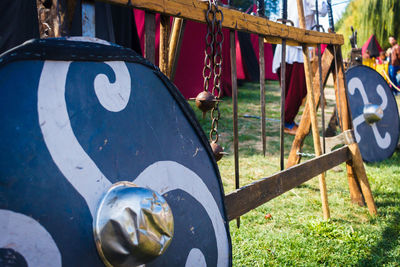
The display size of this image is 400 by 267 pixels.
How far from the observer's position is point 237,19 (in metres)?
1.38

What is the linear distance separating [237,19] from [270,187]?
2.27ft

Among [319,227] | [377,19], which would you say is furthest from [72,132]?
[377,19]

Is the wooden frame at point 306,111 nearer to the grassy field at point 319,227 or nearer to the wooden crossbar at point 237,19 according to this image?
the wooden crossbar at point 237,19

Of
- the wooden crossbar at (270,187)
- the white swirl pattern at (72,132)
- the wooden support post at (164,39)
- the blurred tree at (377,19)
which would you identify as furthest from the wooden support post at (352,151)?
the blurred tree at (377,19)

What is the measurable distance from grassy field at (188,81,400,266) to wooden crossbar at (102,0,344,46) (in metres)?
0.75

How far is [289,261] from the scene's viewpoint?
5.82 ft

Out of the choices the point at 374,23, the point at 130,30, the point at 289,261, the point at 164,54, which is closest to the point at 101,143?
the point at 164,54

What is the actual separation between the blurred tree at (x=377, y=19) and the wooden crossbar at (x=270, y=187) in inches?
475

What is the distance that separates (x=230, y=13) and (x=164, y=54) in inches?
12.9

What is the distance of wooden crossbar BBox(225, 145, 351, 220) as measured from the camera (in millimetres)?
1312

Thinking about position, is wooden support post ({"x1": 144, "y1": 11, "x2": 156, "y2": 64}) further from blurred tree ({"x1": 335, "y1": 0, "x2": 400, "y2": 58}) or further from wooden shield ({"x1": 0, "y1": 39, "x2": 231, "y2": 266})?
blurred tree ({"x1": 335, "y1": 0, "x2": 400, "y2": 58})

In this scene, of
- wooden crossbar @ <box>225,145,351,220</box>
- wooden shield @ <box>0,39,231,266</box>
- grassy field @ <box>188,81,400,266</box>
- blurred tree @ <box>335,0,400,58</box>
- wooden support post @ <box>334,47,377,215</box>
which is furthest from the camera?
blurred tree @ <box>335,0,400,58</box>

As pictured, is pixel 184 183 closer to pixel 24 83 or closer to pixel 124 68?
pixel 124 68

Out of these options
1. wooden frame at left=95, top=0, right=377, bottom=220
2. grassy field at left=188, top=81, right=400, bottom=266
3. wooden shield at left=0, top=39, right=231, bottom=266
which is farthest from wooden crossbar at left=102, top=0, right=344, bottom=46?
grassy field at left=188, top=81, right=400, bottom=266
